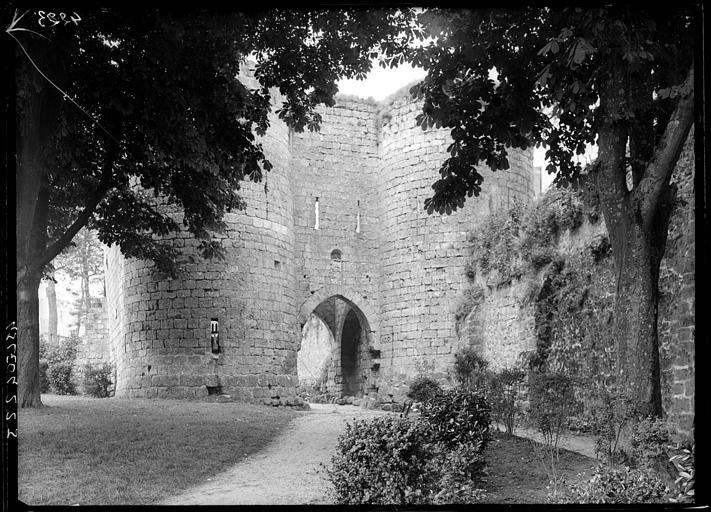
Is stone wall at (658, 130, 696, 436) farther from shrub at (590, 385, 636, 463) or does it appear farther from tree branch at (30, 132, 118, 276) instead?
tree branch at (30, 132, 118, 276)

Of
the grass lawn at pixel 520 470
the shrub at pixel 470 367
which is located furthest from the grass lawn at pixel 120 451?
the shrub at pixel 470 367

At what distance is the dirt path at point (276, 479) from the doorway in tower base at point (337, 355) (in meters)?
13.7

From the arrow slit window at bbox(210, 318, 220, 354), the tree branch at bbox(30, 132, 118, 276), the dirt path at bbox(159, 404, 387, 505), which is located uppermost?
the tree branch at bbox(30, 132, 118, 276)

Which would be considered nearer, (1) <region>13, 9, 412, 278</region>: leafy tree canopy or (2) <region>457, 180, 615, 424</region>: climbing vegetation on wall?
(1) <region>13, 9, 412, 278</region>: leafy tree canopy

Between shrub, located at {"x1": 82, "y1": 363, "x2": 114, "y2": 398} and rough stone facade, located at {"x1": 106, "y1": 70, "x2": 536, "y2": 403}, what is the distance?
113 cm

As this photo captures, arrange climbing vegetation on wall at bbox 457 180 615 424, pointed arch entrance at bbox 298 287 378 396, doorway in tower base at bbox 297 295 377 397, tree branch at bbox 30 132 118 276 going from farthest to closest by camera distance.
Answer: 1. doorway in tower base at bbox 297 295 377 397
2. pointed arch entrance at bbox 298 287 378 396
3. climbing vegetation on wall at bbox 457 180 615 424
4. tree branch at bbox 30 132 118 276

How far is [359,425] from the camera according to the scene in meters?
7.69

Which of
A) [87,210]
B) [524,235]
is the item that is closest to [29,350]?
[87,210]

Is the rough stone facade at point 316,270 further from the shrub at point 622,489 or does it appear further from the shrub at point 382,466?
the shrub at point 622,489

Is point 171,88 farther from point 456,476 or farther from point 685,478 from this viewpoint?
point 685,478

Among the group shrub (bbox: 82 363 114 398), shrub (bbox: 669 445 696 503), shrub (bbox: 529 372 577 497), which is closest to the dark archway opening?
shrub (bbox: 82 363 114 398)

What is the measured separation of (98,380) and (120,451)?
460 inches

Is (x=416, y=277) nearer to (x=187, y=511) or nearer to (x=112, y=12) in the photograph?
(x=112, y=12)

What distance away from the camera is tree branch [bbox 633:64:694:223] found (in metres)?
8.01
